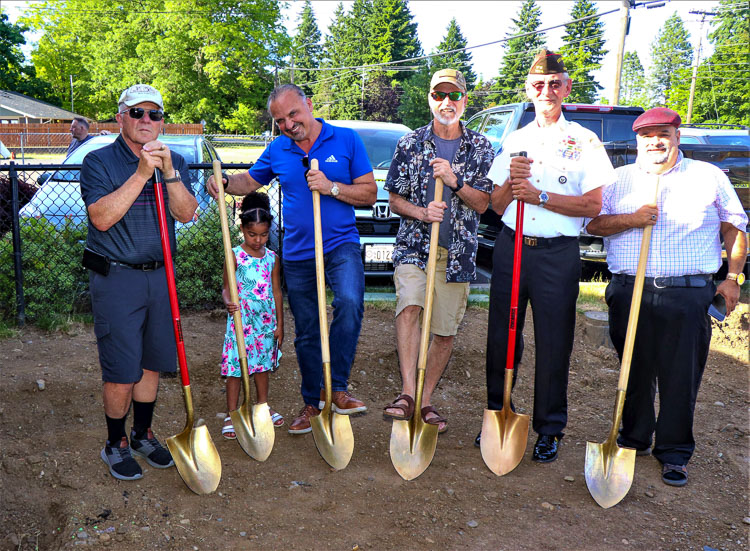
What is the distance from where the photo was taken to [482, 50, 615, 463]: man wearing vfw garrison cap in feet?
11.3

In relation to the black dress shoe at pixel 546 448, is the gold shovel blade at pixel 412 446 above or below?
above

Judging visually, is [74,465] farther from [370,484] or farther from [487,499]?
[487,499]

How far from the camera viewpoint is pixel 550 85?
11.2 feet

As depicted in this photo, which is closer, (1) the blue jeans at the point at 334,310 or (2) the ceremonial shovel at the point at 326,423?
(2) the ceremonial shovel at the point at 326,423

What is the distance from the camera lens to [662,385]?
11.7ft

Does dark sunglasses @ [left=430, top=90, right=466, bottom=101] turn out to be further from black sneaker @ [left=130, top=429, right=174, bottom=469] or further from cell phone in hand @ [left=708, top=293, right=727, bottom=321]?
black sneaker @ [left=130, top=429, right=174, bottom=469]

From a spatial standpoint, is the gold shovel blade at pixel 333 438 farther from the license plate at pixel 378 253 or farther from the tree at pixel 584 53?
the tree at pixel 584 53

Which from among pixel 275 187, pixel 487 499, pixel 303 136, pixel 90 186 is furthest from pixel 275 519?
pixel 275 187

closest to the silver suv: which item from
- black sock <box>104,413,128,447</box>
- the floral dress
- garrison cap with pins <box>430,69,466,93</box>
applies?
the floral dress

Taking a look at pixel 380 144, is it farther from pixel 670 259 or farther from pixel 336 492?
pixel 336 492

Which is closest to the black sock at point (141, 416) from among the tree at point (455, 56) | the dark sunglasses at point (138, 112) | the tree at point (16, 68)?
the dark sunglasses at point (138, 112)

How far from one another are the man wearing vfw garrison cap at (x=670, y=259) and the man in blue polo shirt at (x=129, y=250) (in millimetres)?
2369

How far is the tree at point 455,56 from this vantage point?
203 feet

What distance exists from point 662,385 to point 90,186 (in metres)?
3.19
